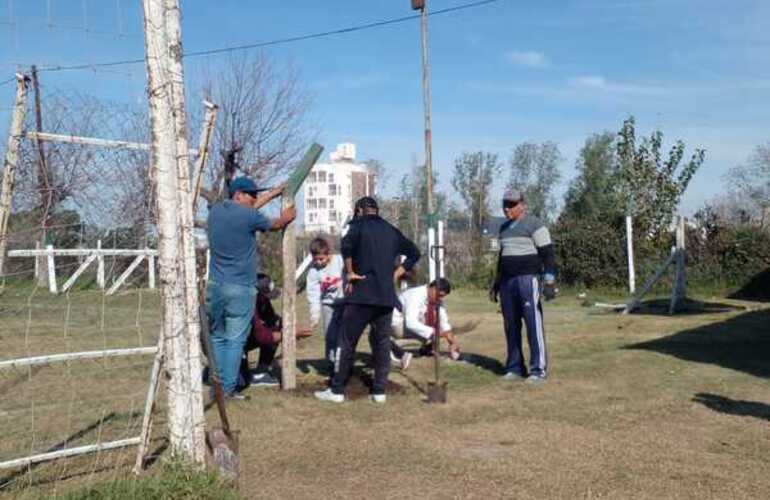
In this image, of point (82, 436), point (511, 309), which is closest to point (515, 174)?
point (511, 309)

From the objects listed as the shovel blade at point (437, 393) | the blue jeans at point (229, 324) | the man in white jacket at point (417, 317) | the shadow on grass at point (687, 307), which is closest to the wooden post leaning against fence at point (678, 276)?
the shadow on grass at point (687, 307)

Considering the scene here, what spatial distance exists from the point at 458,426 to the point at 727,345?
226 inches

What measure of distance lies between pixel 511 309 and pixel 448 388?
1.08 metres

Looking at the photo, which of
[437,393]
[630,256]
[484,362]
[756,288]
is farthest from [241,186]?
[756,288]

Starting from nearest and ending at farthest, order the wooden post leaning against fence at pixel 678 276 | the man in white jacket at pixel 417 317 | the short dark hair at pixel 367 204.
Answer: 1. the short dark hair at pixel 367 204
2. the man in white jacket at pixel 417 317
3. the wooden post leaning against fence at pixel 678 276

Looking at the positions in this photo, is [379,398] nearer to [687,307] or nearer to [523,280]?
[523,280]

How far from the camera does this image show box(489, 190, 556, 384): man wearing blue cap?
841 cm

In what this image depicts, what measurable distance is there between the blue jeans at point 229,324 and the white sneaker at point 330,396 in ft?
2.72

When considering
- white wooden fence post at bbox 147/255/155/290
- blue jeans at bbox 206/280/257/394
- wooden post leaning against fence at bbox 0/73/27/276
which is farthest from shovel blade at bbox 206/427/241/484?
blue jeans at bbox 206/280/257/394

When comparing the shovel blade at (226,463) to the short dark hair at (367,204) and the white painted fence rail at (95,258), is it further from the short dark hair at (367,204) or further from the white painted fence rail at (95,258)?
the short dark hair at (367,204)

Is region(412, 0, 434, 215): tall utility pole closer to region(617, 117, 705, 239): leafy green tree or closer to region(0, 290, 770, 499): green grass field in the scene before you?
region(0, 290, 770, 499): green grass field

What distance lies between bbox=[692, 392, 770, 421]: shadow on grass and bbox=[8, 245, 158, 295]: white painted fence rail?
465 cm

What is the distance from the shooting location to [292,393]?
796 cm

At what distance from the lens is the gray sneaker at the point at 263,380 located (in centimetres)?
834
